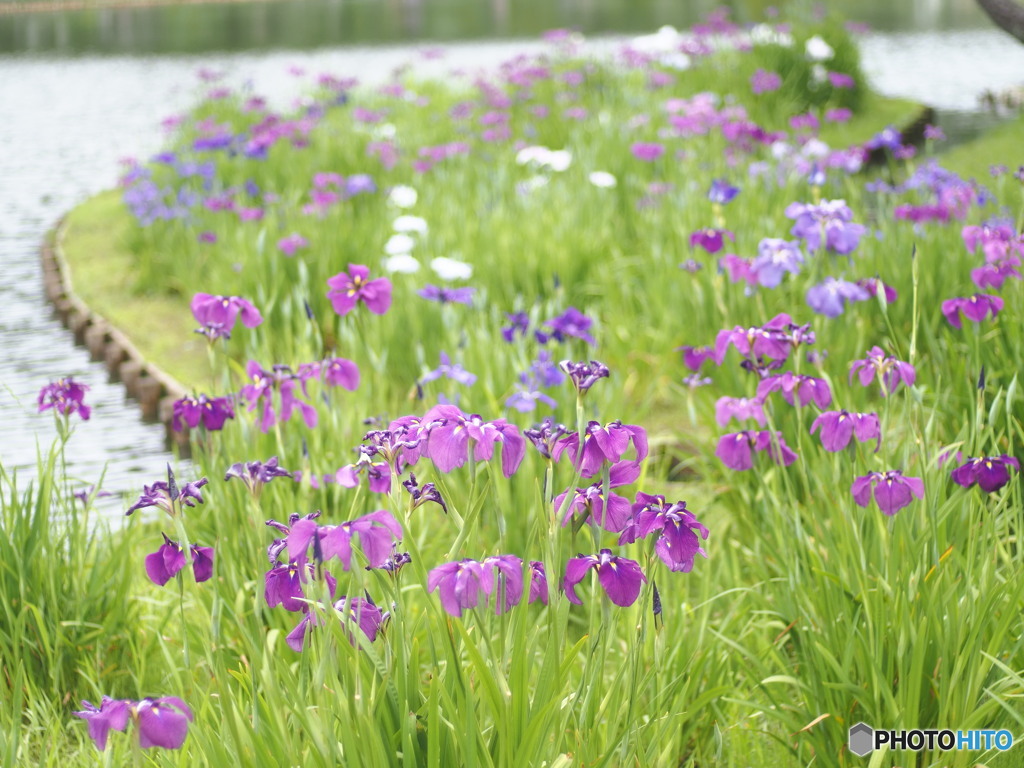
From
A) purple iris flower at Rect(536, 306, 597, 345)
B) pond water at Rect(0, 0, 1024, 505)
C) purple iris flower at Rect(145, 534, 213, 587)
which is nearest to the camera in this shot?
purple iris flower at Rect(145, 534, 213, 587)

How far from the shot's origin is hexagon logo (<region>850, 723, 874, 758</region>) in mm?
2312

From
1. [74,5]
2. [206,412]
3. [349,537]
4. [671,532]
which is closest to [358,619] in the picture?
[349,537]

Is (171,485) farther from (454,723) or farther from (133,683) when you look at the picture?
(133,683)

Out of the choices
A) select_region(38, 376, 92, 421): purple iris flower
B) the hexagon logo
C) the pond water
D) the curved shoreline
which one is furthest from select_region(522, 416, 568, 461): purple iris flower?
the curved shoreline

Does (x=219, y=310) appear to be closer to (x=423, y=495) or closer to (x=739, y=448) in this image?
(x=423, y=495)

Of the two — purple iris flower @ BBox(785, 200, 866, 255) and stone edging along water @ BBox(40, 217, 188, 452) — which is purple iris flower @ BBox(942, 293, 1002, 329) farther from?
stone edging along water @ BBox(40, 217, 188, 452)

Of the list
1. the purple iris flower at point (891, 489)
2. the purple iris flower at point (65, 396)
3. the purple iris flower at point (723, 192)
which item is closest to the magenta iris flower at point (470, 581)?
the purple iris flower at point (891, 489)

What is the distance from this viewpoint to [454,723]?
1.74m

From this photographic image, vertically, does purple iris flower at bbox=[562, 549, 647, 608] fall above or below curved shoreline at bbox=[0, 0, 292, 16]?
below

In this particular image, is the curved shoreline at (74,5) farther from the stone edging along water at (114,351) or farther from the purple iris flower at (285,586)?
the purple iris flower at (285,586)

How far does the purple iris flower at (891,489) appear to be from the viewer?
225 cm

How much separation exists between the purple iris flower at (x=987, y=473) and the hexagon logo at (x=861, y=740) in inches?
24.8

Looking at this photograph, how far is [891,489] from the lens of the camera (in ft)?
7.39

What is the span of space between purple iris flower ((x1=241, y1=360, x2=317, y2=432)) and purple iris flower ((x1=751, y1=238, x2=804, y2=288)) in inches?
57.7
